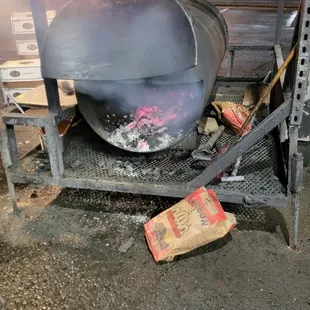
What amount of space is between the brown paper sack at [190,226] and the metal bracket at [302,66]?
2.13 ft

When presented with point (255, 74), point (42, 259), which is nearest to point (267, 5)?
point (255, 74)

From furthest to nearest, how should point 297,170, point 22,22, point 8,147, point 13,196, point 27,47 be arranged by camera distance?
1. point 27,47
2. point 22,22
3. point 13,196
4. point 8,147
5. point 297,170

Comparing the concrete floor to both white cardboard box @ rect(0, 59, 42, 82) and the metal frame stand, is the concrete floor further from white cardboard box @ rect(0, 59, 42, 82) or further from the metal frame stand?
white cardboard box @ rect(0, 59, 42, 82)

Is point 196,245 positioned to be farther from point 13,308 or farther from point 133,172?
point 13,308

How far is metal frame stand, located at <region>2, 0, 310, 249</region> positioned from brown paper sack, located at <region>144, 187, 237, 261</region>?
9 centimetres

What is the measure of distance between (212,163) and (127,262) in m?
0.77

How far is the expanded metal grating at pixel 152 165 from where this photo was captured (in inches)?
91.7

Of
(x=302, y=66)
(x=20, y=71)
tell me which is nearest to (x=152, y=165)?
(x=302, y=66)

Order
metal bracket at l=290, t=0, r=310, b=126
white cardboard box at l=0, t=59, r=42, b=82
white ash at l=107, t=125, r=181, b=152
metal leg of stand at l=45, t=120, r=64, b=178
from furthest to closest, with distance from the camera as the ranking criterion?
white cardboard box at l=0, t=59, r=42, b=82 → white ash at l=107, t=125, r=181, b=152 → metal leg of stand at l=45, t=120, r=64, b=178 → metal bracket at l=290, t=0, r=310, b=126

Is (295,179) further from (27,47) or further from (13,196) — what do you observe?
(27,47)

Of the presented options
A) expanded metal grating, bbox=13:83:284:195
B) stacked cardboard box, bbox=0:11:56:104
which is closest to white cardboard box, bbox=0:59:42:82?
stacked cardboard box, bbox=0:11:56:104

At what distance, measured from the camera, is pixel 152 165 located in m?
2.61

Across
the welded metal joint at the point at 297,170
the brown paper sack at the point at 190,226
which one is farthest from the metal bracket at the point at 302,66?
the brown paper sack at the point at 190,226

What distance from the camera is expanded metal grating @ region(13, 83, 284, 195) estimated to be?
233 centimetres
